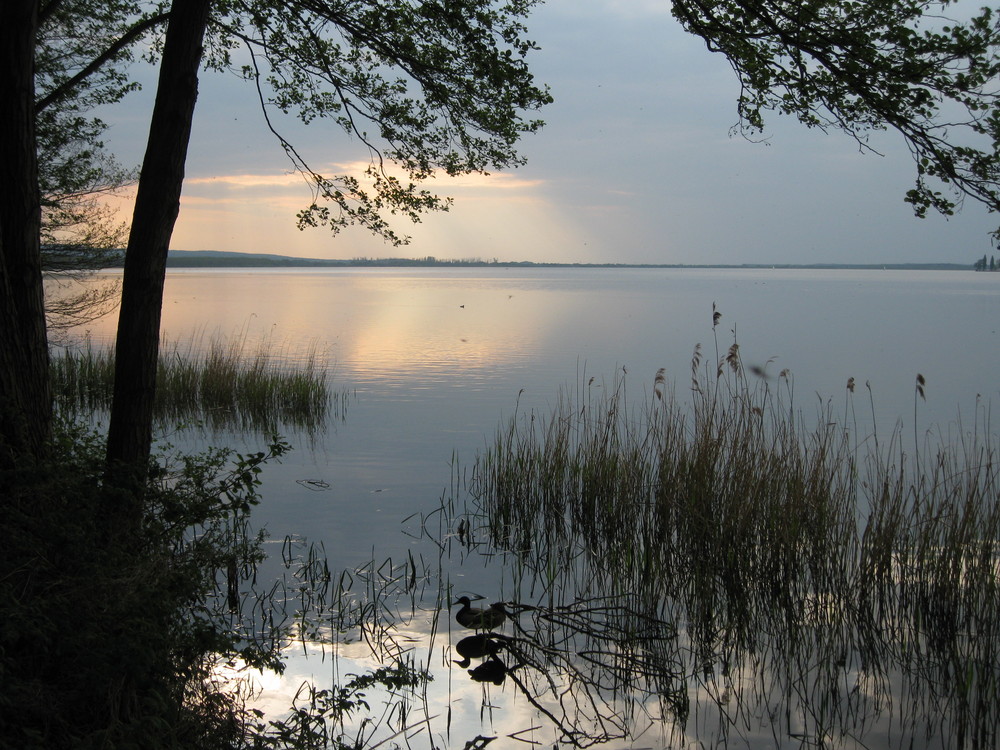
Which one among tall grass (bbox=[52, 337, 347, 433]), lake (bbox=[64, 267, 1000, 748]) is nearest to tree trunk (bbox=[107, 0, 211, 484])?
lake (bbox=[64, 267, 1000, 748])

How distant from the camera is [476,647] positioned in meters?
4.33

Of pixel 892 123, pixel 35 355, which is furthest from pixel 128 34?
pixel 892 123

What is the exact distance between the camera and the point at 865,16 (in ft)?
13.8

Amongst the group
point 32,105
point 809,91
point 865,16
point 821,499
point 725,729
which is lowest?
point 725,729

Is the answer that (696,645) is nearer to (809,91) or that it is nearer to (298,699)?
(298,699)

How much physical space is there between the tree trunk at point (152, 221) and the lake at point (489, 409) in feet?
5.12

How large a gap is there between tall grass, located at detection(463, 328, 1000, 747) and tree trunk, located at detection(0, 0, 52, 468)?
109 inches

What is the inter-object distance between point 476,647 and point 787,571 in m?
2.02

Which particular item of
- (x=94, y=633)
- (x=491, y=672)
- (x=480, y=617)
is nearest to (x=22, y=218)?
(x=94, y=633)

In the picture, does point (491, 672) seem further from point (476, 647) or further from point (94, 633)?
point (94, 633)

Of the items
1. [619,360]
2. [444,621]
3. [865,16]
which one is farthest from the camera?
[619,360]

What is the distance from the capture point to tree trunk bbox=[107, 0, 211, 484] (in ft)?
13.8

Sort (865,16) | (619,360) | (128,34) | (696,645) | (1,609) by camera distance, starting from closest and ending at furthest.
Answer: (1,609) < (865,16) < (696,645) < (128,34) < (619,360)

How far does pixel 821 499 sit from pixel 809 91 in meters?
2.53
